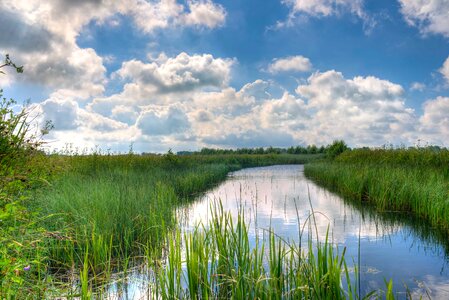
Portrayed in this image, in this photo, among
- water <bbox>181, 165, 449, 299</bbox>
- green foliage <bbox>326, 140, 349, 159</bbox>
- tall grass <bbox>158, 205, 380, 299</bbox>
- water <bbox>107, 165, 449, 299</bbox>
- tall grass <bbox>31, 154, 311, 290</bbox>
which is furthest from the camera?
green foliage <bbox>326, 140, 349, 159</bbox>

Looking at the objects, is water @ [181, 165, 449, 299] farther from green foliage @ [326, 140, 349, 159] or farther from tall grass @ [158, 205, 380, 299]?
green foliage @ [326, 140, 349, 159]

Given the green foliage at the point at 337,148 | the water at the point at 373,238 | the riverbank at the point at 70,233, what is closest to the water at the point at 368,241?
the water at the point at 373,238

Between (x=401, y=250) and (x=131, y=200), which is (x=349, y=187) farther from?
(x=131, y=200)

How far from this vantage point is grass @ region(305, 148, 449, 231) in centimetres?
1181

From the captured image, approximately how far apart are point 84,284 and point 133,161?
719 inches

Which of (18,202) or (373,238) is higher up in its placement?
(18,202)

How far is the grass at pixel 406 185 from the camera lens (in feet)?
38.7

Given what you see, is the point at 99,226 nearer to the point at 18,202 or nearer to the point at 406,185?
the point at 18,202

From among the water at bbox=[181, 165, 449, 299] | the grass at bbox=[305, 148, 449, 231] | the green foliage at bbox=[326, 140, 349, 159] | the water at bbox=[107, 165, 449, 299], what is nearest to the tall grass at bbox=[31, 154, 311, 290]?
the water at bbox=[107, 165, 449, 299]

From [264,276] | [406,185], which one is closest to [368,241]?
[406,185]

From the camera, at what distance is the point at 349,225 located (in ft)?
38.9

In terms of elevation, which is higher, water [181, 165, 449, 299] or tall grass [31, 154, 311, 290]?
tall grass [31, 154, 311, 290]

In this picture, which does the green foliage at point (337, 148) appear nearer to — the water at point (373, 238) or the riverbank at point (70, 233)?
the water at point (373, 238)

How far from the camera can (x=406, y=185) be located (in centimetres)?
1421
